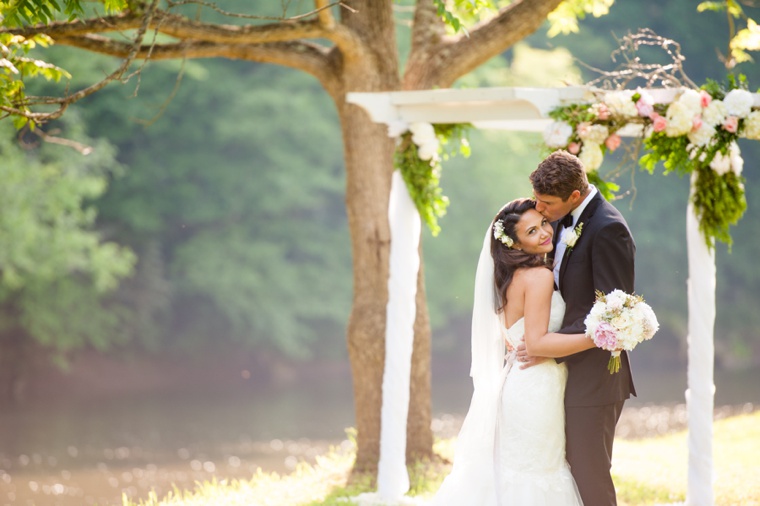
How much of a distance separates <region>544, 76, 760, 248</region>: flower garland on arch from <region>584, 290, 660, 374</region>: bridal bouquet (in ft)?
6.60

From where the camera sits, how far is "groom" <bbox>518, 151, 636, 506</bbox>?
420 cm

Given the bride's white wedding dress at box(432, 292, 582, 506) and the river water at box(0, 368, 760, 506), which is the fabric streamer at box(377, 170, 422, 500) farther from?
the river water at box(0, 368, 760, 506)

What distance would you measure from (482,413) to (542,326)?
0.68 m

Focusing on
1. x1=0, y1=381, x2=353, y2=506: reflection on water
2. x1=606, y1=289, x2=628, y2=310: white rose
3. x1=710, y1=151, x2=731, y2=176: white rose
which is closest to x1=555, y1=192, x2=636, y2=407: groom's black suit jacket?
x1=606, y1=289, x2=628, y2=310: white rose

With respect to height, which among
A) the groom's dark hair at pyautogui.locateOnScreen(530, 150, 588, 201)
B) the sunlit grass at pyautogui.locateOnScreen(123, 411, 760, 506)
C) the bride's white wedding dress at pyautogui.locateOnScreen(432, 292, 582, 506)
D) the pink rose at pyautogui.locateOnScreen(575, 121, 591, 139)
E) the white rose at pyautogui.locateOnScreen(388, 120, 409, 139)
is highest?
the white rose at pyautogui.locateOnScreen(388, 120, 409, 139)

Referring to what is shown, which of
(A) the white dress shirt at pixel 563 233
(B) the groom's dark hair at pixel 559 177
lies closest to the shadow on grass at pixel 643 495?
(A) the white dress shirt at pixel 563 233

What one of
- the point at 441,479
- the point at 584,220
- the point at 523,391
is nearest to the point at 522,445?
the point at 523,391

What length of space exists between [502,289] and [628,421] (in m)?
13.0

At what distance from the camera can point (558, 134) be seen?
19.8ft

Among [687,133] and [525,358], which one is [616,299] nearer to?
[525,358]

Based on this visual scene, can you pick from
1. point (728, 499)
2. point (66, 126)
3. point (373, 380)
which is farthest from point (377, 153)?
point (66, 126)

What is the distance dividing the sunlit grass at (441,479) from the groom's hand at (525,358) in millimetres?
→ 3007

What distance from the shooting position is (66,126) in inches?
720

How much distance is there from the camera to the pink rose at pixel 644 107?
586 cm
